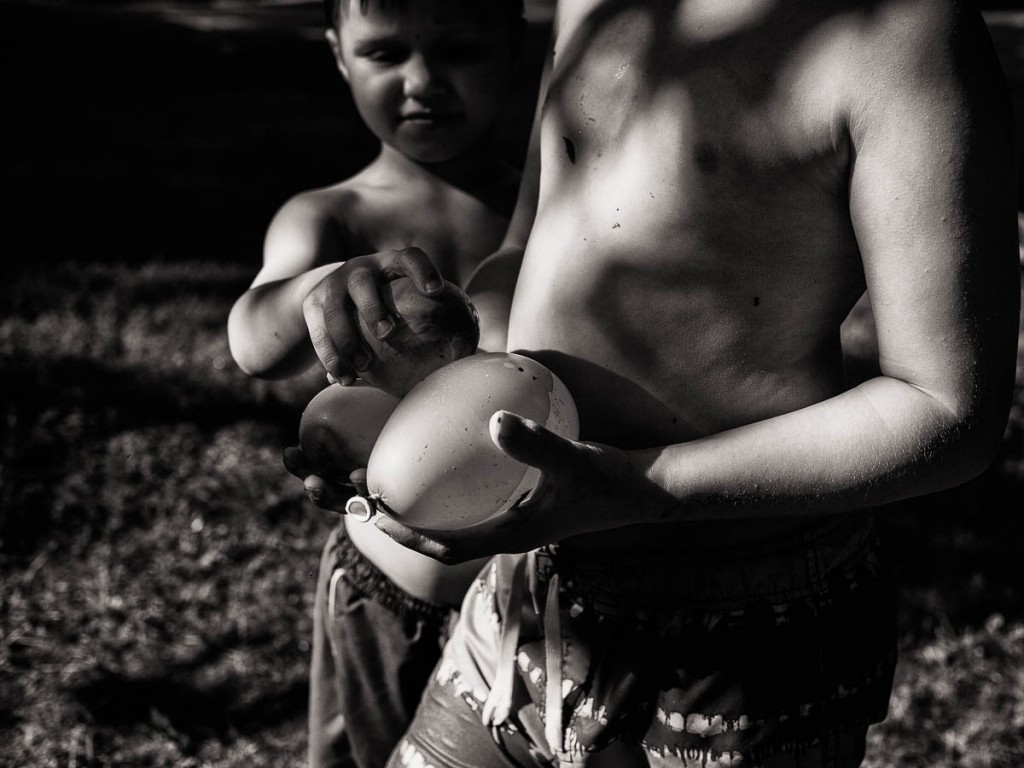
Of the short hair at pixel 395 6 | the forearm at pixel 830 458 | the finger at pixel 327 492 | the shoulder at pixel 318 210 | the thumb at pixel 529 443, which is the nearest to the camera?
the thumb at pixel 529 443

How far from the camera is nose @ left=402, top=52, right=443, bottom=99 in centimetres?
198

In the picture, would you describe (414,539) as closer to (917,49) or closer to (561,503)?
(561,503)

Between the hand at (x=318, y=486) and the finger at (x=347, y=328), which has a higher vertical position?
the finger at (x=347, y=328)

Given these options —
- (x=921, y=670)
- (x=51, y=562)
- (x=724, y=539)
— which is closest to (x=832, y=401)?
(x=724, y=539)

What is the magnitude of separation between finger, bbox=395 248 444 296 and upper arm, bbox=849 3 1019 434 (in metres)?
0.49

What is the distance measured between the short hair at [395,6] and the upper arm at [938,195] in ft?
3.04

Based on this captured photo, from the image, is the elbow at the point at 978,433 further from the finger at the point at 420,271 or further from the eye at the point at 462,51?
the eye at the point at 462,51

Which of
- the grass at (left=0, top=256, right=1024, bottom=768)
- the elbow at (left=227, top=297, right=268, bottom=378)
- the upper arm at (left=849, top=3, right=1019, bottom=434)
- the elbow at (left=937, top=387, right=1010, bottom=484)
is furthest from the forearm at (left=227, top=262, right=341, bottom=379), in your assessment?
the grass at (left=0, top=256, right=1024, bottom=768)

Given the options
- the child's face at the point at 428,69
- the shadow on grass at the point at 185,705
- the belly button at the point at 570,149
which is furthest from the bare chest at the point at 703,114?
the shadow on grass at the point at 185,705

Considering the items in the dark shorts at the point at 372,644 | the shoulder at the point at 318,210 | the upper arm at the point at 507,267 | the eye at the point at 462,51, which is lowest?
the dark shorts at the point at 372,644

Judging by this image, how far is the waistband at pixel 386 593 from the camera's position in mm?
2113

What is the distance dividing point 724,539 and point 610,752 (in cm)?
34

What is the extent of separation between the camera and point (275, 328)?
5.53 feet

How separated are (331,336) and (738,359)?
501mm
